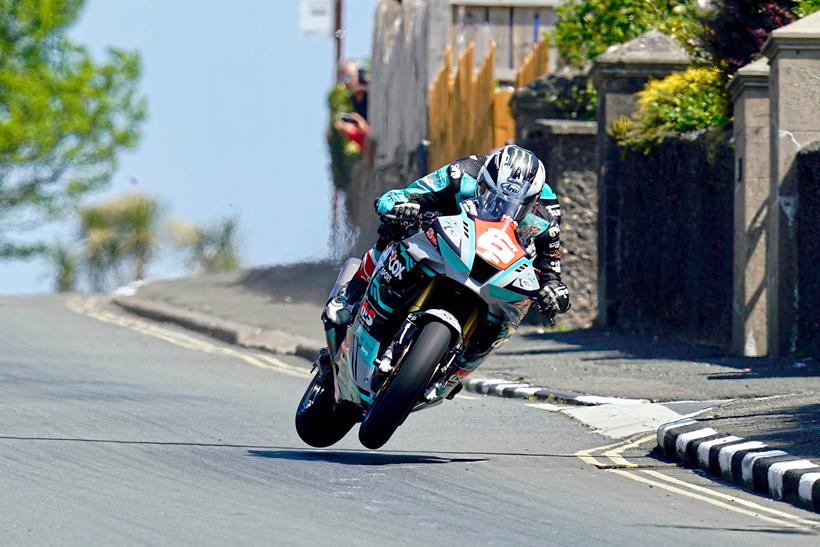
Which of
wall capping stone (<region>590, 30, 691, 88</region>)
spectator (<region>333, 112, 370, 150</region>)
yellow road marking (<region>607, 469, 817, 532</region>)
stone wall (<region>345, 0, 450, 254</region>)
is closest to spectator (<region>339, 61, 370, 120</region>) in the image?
spectator (<region>333, 112, 370, 150</region>)

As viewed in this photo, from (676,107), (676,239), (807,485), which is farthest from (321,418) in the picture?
(676,107)

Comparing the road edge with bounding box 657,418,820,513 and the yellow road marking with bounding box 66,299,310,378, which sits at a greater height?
the road edge with bounding box 657,418,820,513

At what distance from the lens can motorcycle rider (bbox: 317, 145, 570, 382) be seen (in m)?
10.2

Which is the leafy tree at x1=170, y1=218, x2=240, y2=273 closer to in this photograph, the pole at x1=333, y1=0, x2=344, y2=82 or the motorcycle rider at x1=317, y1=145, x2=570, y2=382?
the pole at x1=333, y1=0, x2=344, y2=82

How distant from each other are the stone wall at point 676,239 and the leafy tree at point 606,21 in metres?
4.35

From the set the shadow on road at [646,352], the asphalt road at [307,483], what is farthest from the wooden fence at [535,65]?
the asphalt road at [307,483]

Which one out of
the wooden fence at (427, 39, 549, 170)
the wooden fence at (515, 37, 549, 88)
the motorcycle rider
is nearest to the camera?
the motorcycle rider

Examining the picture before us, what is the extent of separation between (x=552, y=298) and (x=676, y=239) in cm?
1028

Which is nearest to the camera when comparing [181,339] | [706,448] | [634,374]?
[706,448]

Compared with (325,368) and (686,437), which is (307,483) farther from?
(686,437)

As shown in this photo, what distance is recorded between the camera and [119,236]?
42344mm

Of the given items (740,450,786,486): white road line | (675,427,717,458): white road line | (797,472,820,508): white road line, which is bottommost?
(675,427,717,458): white road line

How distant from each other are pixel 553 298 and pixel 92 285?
31.6 metres

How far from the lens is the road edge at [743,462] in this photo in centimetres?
958
